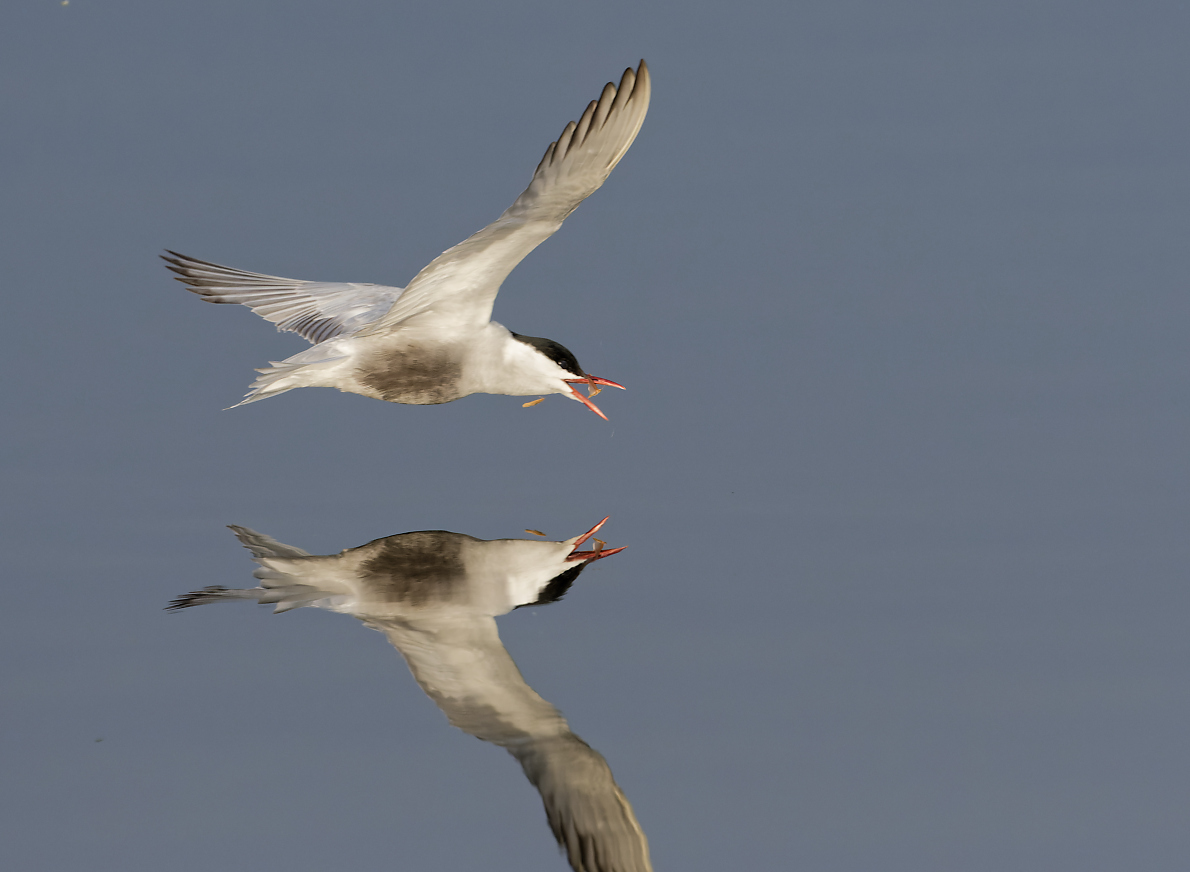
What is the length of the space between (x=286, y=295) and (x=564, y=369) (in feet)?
7.95

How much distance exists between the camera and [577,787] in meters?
4.00

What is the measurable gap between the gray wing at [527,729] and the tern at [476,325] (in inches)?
67.8

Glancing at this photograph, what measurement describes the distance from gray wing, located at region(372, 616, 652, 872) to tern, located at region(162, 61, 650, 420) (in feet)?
5.65

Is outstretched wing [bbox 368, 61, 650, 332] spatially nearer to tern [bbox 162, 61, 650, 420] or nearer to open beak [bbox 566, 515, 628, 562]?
tern [bbox 162, 61, 650, 420]

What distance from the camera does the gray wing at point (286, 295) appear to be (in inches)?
302

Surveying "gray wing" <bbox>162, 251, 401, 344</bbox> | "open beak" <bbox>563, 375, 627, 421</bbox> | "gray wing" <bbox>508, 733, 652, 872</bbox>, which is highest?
"gray wing" <bbox>162, 251, 401, 344</bbox>

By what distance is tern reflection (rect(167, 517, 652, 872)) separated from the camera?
3924 mm

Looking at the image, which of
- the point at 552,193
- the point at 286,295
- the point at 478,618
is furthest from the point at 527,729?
the point at 286,295

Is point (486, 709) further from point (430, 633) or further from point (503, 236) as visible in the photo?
point (503, 236)

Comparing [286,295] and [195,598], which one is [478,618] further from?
[286,295]

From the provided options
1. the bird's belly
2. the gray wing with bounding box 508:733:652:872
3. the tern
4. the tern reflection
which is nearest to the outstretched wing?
the tern

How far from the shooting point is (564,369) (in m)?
6.54

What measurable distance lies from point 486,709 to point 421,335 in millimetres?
2497

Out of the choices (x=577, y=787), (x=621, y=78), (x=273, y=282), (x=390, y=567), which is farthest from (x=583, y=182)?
(x=273, y=282)
